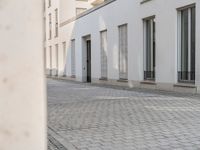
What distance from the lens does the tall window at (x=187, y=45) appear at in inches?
542

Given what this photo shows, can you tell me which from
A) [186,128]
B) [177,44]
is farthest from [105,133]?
[177,44]

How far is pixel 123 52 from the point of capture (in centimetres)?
1984

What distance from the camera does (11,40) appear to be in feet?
3.14

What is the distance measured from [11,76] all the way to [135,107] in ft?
30.6

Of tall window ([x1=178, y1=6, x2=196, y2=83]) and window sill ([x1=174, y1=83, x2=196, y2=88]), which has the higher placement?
tall window ([x1=178, y1=6, x2=196, y2=83])

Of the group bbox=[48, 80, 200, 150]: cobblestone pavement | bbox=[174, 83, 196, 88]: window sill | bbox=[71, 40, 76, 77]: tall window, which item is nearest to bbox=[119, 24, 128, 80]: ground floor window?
bbox=[174, 83, 196, 88]: window sill

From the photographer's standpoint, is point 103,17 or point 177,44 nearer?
point 177,44

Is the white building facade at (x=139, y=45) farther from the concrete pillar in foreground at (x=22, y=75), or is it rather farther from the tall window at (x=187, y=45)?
the concrete pillar in foreground at (x=22, y=75)

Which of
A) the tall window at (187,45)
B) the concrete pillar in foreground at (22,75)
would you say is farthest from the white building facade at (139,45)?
the concrete pillar in foreground at (22,75)

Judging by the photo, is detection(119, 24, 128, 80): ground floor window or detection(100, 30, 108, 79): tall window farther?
detection(100, 30, 108, 79): tall window

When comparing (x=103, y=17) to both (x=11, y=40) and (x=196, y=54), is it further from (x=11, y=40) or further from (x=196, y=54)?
(x=11, y=40)

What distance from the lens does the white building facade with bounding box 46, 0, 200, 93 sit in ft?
46.1

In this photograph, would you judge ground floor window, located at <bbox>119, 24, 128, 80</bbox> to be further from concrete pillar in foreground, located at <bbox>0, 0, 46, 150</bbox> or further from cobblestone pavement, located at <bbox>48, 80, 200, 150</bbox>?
concrete pillar in foreground, located at <bbox>0, 0, 46, 150</bbox>

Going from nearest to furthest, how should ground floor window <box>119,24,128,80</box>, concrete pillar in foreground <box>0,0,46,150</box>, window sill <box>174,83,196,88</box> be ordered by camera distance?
concrete pillar in foreground <box>0,0,46,150</box>
window sill <box>174,83,196,88</box>
ground floor window <box>119,24,128,80</box>
